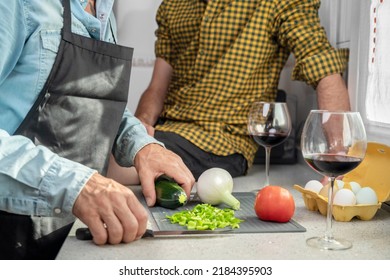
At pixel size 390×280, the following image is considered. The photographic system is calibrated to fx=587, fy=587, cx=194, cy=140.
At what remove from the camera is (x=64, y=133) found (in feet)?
4.05

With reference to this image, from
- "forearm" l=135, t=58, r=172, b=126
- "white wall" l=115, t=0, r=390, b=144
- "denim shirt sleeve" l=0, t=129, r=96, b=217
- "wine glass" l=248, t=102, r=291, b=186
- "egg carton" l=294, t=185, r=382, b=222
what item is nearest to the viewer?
"denim shirt sleeve" l=0, t=129, r=96, b=217

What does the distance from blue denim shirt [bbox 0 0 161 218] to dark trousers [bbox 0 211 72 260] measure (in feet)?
0.62

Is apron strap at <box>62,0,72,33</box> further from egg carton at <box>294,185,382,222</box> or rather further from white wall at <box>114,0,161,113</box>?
white wall at <box>114,0,161,113</box>

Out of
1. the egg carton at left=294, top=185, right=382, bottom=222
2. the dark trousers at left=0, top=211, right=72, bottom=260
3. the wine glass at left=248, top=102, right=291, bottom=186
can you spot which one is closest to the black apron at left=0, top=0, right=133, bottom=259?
the dark trousers at left=0, top=211, right=72, bottom=260

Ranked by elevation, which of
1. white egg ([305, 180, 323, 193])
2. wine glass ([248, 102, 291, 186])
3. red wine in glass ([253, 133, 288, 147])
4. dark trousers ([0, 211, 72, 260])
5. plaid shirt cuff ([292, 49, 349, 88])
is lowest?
dark trousers ([0, 211, 72, 260])

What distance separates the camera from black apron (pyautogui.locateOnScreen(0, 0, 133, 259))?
1.19m

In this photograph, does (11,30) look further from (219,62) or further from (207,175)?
(219,62)

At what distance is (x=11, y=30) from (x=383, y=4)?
1.02m

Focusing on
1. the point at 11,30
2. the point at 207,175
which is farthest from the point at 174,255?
the point at 11,30

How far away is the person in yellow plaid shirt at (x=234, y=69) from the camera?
1905 millimetres

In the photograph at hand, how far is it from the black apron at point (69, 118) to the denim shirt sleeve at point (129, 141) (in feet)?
0.22

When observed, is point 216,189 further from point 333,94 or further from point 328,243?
point 333,94

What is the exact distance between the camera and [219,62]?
80.9 inches

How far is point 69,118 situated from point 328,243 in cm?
59
